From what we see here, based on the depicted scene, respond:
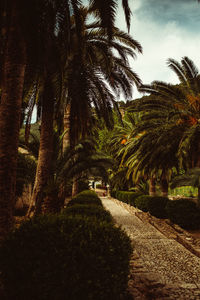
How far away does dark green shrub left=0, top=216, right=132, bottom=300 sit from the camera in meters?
2.37

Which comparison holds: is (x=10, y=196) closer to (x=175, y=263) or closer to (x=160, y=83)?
(x=175, y=263)

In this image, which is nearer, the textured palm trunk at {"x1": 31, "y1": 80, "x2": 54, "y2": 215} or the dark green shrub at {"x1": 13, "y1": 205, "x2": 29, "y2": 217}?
the textured palm trunk at {"x1": 31, "y1": 80, "x2": 54, "y2": 215}

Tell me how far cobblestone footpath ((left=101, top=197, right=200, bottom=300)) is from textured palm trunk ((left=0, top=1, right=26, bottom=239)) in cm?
210

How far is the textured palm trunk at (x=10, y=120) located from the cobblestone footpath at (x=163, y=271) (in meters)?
2.10

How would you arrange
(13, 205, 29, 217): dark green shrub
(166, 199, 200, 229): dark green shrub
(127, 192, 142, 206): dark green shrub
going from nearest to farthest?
(166, 199, 200, 229): dark green shrub
(13, 205, 29, 217): dark green shrub
(127, 192, 142, 206): dark green shrub

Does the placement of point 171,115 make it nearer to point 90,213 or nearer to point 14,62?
point 90,213

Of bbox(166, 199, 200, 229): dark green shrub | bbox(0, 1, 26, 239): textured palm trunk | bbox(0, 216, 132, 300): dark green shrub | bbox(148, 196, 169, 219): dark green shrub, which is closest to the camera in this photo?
bbox(0, 216, 132, 300): dark green shrub

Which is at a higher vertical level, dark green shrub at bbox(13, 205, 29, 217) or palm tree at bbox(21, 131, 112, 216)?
palm tree at bbox(21, 131, 112, 216)

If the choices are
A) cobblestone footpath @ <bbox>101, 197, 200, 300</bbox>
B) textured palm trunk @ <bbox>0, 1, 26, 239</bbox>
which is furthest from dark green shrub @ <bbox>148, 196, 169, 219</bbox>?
textured palm trunk @ <bbox>0, 1, 26, 239</bbox>

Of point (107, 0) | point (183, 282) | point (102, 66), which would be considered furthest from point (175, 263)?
point (102, 66)

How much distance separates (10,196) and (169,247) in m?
4.60

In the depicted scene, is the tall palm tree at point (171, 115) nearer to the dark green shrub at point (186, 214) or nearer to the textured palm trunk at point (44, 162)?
the dark green shrub at point (186, 214)

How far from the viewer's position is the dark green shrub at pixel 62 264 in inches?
93.2

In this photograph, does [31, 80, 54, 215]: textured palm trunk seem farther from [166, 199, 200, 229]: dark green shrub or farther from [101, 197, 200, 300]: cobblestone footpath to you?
[166, 199, 200, 229]: dark green shrub
